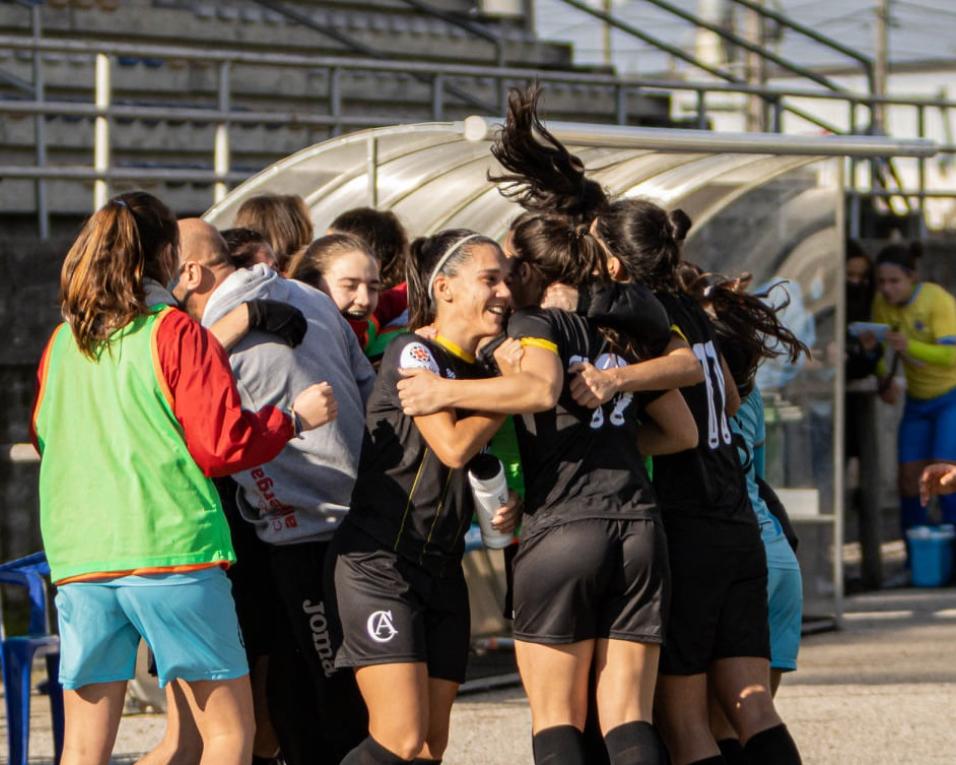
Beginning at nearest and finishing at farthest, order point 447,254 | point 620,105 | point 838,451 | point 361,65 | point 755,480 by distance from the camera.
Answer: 1. point 447,254
2. point 755,480
3. point 838,451
4. point 361,65
5. point 620,105

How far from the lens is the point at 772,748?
4.70 m

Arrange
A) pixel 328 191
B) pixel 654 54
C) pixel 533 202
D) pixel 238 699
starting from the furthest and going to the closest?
1. pixel 654 54
2. pixel 328 191
3. pixel 533 202
4. pixel 238 699

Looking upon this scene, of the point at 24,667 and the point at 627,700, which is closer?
the point at 627,700

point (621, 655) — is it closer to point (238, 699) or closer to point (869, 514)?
point (238, 699)

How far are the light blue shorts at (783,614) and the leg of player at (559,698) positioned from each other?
1033mm

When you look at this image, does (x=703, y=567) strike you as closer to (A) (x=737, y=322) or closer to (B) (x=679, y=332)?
(B) (x=679, y=332)

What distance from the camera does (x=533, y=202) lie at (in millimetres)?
4699

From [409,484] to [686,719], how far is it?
104cm

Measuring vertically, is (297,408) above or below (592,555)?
above

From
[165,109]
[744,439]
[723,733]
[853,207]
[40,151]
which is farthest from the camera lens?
[853,207]

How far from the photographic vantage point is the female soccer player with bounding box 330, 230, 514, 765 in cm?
441

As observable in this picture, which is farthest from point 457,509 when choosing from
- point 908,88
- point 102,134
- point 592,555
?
point 908,88

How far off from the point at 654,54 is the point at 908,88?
1430 centimetres

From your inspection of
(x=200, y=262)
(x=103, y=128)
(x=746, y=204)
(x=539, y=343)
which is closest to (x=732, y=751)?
(x=539, y=343)
